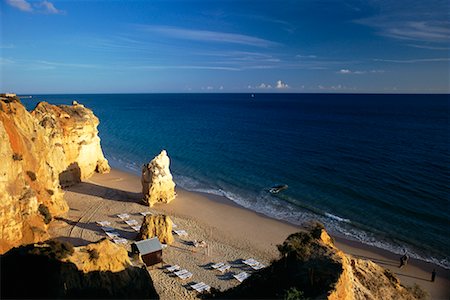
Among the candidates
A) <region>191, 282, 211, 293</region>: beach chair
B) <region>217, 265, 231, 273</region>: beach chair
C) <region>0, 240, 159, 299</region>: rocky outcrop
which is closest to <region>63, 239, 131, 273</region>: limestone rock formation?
<region>0, 240, 159, 299</region>: rocky outcrop

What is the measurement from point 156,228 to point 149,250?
3058 millimetres

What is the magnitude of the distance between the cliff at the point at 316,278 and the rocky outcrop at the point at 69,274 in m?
4.01

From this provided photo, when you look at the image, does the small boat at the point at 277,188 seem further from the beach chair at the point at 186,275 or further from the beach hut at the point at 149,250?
the beach hut at the point at 149,250

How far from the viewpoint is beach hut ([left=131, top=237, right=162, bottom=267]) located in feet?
70.1

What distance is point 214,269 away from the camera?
72.5 feet

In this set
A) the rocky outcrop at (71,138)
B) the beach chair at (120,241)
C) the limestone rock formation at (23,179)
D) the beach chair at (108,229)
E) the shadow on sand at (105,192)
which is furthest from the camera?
the shadow on sand at (105,192)

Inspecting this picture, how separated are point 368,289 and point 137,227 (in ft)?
64.2

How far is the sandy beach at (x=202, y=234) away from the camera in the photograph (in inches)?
846

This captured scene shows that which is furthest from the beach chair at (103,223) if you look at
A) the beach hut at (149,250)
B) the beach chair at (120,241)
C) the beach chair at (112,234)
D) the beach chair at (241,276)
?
the beach chair at (241,276)

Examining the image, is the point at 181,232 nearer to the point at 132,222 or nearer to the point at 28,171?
the point at 132,222

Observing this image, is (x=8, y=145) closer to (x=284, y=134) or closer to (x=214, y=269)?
(x=214, y=269)

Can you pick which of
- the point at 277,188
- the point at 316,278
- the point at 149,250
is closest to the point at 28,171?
the point at 149,250

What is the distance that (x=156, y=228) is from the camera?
80.7ft

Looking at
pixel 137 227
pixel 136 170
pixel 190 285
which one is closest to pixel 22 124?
pixel 137 227
